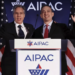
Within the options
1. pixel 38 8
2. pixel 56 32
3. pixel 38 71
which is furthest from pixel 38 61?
pixel 38 8

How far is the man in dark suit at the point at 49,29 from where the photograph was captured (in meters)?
1.97

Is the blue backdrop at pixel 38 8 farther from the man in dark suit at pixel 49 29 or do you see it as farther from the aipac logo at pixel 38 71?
the aipac logo at pixel 38 71

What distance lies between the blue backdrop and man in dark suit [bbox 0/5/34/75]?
99 mm

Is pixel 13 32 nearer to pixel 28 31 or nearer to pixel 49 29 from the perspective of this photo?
pixel 28 31

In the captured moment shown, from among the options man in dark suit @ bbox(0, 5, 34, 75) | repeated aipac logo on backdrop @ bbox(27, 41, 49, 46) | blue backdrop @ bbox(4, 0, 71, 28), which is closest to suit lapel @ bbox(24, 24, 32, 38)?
man in dark suit @ bbox(0, 5, 34, 75)

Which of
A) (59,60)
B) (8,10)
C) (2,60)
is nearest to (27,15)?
(8,10)

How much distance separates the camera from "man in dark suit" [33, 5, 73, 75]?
1968 millimetres

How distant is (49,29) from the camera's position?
202cm

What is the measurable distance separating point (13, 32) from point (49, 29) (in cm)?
57

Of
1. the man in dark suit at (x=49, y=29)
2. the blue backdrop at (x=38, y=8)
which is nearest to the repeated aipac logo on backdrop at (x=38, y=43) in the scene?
the man in dark suit at (x=49, y=29)

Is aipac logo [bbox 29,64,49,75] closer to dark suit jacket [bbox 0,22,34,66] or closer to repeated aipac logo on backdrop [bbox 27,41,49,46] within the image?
repeated aipac logo on backdrop [bbox 27,41,49,46]

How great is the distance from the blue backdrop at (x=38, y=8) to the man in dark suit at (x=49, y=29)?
0.11 meters

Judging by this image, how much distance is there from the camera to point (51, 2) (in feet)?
7.20

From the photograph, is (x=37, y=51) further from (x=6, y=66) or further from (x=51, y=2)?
(x=51, y=2)
